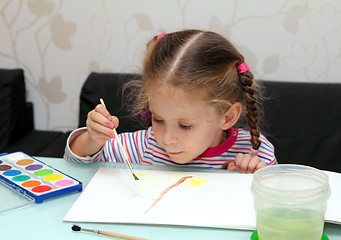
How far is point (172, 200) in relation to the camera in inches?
33.7

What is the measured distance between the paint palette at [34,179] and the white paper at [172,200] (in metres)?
0.05

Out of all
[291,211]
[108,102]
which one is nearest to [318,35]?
[108,102]

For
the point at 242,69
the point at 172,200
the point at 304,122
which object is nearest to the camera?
the point at 172,200

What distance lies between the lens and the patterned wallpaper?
189 centimetres

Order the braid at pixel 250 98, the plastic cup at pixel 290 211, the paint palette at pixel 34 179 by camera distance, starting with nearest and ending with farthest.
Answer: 1. the plastic cup at pixel 290 211
2. the paint palette at pixel 34 179
3. the braid at pixel 250 98

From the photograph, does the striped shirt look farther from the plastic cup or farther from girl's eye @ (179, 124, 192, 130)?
the plastic cup

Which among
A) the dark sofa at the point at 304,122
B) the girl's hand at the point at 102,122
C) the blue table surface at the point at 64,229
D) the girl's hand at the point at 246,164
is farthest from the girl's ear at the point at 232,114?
the dark sofa at the point at 304,122

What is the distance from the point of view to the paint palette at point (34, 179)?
867mm

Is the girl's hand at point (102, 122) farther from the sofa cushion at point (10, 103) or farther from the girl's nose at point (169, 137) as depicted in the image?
the sofa cushion at point (10, 103)

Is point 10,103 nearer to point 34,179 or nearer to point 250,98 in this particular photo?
point 34,179

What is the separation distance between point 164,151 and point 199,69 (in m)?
0.33

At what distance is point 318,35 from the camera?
1901mm

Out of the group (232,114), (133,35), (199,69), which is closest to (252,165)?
(232,114)

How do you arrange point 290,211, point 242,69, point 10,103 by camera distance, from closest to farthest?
point 290,211 < point 242,69 < point 10,103
